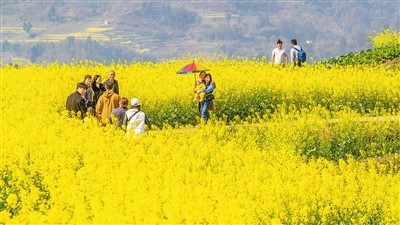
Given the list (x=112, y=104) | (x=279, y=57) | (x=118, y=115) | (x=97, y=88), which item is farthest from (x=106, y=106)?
(x=279, y=57)

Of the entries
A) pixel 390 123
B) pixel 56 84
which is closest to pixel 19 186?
pixel 390 123

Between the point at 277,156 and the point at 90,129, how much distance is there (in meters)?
3.65

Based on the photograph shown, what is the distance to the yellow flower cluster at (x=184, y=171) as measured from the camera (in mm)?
10211

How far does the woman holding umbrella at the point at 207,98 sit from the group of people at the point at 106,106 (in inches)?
85.8

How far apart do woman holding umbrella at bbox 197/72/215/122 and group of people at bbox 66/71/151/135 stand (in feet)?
7.15

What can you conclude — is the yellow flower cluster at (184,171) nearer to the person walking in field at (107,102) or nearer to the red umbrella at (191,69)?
the red umbrella at (191,69)

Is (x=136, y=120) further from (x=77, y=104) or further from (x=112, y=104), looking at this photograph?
(x=77, y=104)

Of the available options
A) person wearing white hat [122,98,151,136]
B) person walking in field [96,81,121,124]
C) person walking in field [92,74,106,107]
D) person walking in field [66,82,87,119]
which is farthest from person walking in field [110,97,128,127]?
person walking in field [92,74,106,107]

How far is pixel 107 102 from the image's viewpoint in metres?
19.2

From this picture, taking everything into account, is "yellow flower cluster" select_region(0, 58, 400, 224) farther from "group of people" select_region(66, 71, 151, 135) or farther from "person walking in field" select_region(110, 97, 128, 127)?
"group of people" select_region(66, 71, 151, 135)

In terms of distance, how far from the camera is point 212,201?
34.3ft

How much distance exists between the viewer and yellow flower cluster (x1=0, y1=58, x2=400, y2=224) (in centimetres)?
1021

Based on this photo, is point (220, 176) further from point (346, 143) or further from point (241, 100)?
point (241, 100)

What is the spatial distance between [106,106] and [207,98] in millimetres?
3584
